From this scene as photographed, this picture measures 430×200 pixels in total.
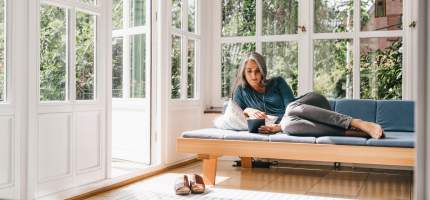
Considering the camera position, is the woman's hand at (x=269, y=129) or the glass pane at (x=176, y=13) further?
the glass pane at (x=176, y=13)

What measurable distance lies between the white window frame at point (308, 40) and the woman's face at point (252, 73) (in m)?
0.83

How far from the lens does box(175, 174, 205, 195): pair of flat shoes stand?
10.9 ft

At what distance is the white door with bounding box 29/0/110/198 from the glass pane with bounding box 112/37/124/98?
1263mm

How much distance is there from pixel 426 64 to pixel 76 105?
3.04 meters

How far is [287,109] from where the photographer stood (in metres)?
3.74

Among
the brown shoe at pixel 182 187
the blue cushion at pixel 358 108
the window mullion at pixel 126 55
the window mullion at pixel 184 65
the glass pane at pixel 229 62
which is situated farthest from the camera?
the glass pane at pixel 229 62

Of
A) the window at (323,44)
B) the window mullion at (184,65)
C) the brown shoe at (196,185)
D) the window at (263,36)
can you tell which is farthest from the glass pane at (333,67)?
the brown shoe at (196,185)

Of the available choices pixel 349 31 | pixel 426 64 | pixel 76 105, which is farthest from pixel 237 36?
pixel 426 64

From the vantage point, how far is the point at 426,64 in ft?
1.53

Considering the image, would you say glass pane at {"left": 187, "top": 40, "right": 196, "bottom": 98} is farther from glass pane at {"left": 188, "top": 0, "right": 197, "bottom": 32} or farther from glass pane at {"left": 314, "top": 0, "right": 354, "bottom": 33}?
glass pane at {"left": 314, "top": 0, "right": 354, "bottom": 33}

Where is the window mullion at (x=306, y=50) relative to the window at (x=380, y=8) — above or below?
below

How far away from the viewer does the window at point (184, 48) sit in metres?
4.73

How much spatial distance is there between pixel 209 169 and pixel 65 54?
4.69 ft

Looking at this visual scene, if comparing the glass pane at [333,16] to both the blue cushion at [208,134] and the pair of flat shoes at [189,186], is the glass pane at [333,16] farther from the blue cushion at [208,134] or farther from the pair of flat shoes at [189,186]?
the pair of flat shoes at [189,186]
